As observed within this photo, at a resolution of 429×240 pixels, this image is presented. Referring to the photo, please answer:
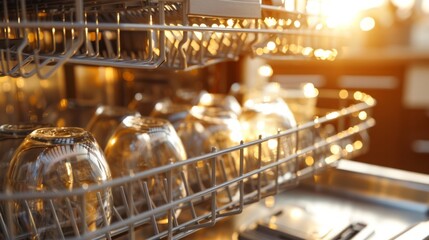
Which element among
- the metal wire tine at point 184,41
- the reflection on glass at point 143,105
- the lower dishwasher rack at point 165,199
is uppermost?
the metal wire tine at point 184,41

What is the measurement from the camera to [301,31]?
2.02 ft

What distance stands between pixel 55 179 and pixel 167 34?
0.30 metres

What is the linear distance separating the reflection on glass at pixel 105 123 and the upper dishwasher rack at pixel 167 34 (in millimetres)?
95

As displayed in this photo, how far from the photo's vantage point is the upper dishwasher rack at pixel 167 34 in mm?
445

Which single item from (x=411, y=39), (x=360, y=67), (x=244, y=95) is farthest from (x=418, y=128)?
(x=244, y=95)

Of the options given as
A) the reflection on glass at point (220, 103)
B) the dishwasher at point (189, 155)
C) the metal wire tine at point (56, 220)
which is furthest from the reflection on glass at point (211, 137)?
the metal wire tine at point (56, 220)

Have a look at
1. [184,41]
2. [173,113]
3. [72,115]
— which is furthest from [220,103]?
[184,41]

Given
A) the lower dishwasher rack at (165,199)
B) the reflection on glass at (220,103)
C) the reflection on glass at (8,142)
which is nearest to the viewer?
the lower dishwasher rack at (165,199)

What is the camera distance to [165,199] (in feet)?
1.71

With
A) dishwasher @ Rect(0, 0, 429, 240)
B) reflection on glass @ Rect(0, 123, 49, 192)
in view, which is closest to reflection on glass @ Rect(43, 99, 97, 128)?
dishwasher @ Rect(0, 0, 429, 240)

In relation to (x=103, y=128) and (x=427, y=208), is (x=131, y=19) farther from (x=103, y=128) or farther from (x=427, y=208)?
(x=427, y=208)

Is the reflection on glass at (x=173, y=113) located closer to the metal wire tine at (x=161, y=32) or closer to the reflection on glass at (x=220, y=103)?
the reflection on glass at (x=220, y=103)

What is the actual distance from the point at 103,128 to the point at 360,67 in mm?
2073

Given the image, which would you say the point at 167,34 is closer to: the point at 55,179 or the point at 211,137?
the point at 211,137
